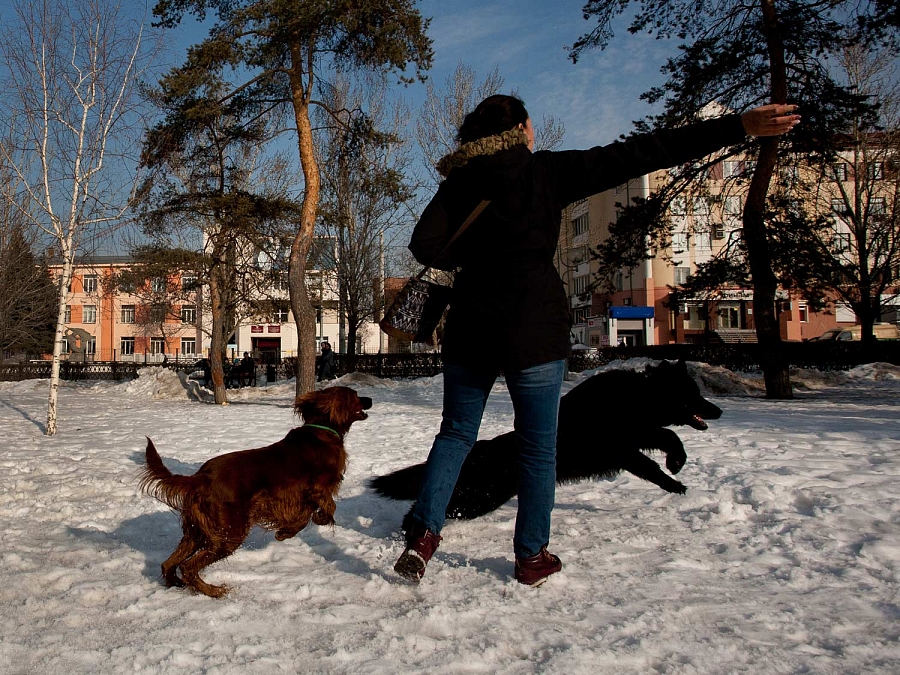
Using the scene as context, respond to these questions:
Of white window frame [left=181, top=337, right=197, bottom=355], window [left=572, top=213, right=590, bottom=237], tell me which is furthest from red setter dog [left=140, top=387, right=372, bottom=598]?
white window frame [left=181, top=337, right=197, bottom=355]

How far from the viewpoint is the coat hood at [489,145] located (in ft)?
8.92

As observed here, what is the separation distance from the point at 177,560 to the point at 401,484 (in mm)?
1472

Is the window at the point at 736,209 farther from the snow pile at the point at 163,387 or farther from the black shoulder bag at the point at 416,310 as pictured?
the snow pile at the point at 163,387

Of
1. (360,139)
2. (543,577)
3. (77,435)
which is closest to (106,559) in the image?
(543,577)

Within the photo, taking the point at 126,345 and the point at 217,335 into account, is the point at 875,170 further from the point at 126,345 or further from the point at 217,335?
the point at 126,345

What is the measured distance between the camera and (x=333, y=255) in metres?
29.8

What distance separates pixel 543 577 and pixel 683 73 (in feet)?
44.7

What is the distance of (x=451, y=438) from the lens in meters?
2.87

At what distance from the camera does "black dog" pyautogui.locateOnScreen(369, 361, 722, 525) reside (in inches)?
147

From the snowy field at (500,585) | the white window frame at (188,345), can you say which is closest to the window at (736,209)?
the snowy field at (500,585)

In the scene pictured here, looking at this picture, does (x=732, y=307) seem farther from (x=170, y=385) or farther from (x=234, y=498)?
(x=234, y=498)

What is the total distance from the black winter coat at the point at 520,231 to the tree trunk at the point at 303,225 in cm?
1011

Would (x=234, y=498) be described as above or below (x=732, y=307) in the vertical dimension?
below

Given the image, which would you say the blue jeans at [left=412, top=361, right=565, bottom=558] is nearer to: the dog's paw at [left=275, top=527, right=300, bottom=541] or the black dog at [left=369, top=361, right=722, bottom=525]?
the dog's paw at [left=275, top=527, right=300, bottom=541]
